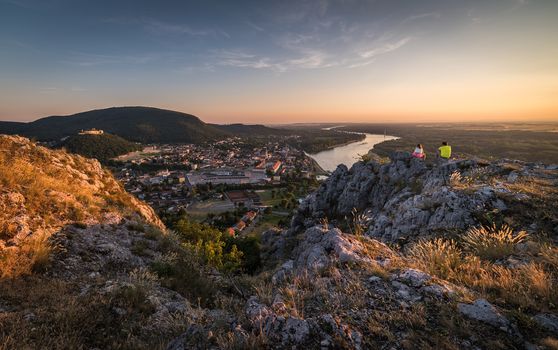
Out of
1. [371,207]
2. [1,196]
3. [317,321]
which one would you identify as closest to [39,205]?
[1,196]

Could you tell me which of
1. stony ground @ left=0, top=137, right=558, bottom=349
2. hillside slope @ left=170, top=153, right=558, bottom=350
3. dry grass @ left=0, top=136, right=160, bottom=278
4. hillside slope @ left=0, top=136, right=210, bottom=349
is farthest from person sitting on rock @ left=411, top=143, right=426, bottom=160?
dry grass @ left=0, top=136, right=160, bottom=278

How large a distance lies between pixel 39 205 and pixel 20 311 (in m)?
4.57

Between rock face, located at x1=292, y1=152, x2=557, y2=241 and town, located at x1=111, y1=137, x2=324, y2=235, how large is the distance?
54.9 ft

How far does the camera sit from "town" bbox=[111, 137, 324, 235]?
169 ft

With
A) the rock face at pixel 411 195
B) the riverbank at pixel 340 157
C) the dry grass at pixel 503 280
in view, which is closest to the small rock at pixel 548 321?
the dry grass at pixel 503 280

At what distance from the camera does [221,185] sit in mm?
79938

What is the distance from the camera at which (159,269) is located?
6.67 m

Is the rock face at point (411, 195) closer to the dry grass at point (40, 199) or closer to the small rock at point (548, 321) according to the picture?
the small rock at point (548, 321)

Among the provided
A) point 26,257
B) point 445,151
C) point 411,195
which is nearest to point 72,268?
point 26,257

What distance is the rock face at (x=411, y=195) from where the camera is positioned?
8398 millimetres

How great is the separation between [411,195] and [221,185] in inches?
2752

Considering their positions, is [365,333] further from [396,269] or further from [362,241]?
[362,241]

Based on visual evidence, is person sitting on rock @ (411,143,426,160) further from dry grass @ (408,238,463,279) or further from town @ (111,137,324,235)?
town @ (111,137,324,235)

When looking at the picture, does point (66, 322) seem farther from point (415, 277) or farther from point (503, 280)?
point (503, 280)
